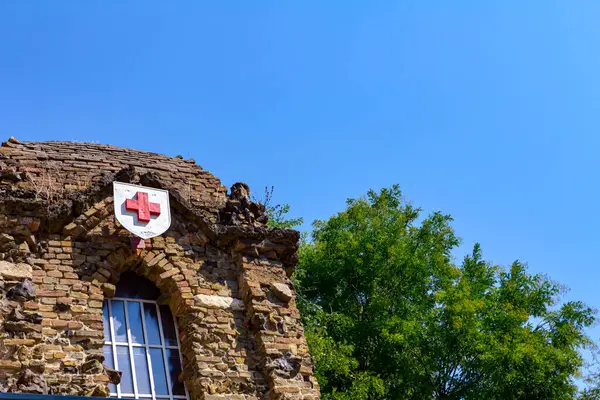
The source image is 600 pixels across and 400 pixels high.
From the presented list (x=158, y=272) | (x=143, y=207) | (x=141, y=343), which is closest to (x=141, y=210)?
(x=143, y=207)

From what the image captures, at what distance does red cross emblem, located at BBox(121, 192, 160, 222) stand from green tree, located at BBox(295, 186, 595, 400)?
7323mm

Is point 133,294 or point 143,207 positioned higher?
point 143,207

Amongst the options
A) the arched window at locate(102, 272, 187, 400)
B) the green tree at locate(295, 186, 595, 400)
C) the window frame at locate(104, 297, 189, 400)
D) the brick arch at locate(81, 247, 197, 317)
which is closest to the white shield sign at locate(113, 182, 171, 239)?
the brick arch at locate(81, 247, 197, 317)

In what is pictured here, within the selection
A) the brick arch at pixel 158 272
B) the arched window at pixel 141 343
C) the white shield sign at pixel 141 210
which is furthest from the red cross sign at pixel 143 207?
the arched window at pixel 141 343

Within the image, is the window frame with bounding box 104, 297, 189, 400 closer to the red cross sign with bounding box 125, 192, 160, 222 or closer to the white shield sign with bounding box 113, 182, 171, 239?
the white shield sign with bounding box 113, 182, 171, 239

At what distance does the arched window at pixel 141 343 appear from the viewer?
9.09m

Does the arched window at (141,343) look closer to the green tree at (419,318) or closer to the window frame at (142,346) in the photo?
the window frame at (142,346)

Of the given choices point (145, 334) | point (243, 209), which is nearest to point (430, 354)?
point (243, 209)

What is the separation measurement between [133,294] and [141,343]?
775mm

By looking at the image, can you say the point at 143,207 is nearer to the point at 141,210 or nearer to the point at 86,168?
the point at 141,210

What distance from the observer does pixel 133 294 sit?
9.88 metres

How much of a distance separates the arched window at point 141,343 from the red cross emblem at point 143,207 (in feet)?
2.69

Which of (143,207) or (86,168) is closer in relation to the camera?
(143,207)

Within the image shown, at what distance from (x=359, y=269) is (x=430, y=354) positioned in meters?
3.08
